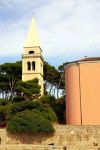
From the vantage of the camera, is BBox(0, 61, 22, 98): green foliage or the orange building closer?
the orange building

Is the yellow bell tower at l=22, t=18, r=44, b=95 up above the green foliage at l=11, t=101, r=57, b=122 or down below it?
above

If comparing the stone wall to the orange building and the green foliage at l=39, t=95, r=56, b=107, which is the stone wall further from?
the green foliage at l=39, t=95, r=56, b=107

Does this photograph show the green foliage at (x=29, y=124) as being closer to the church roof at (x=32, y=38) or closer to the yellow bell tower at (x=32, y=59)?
the yellow bell tower at (x=32, y=59)

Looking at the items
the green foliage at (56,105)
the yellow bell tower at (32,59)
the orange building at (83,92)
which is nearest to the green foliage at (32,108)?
the orange building at (83,92)

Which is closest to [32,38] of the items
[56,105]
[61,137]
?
[56,105]

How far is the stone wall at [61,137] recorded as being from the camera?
30859 mm

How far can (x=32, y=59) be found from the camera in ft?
177

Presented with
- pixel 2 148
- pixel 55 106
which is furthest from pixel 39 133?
pixel 2 148

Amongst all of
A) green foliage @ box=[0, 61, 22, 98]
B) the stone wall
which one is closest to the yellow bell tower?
green foliage @ box=[0, 61, 22, 98]

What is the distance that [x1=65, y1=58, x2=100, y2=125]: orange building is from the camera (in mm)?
35125

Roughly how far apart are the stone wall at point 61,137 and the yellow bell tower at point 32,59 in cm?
1944

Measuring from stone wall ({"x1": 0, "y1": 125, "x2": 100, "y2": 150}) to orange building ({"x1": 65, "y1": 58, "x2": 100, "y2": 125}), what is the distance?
357cm

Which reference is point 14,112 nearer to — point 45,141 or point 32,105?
point 32,105

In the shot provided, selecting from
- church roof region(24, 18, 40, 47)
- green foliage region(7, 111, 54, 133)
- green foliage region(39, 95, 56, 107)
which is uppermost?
church roof region(24, 18, 40, 47)
